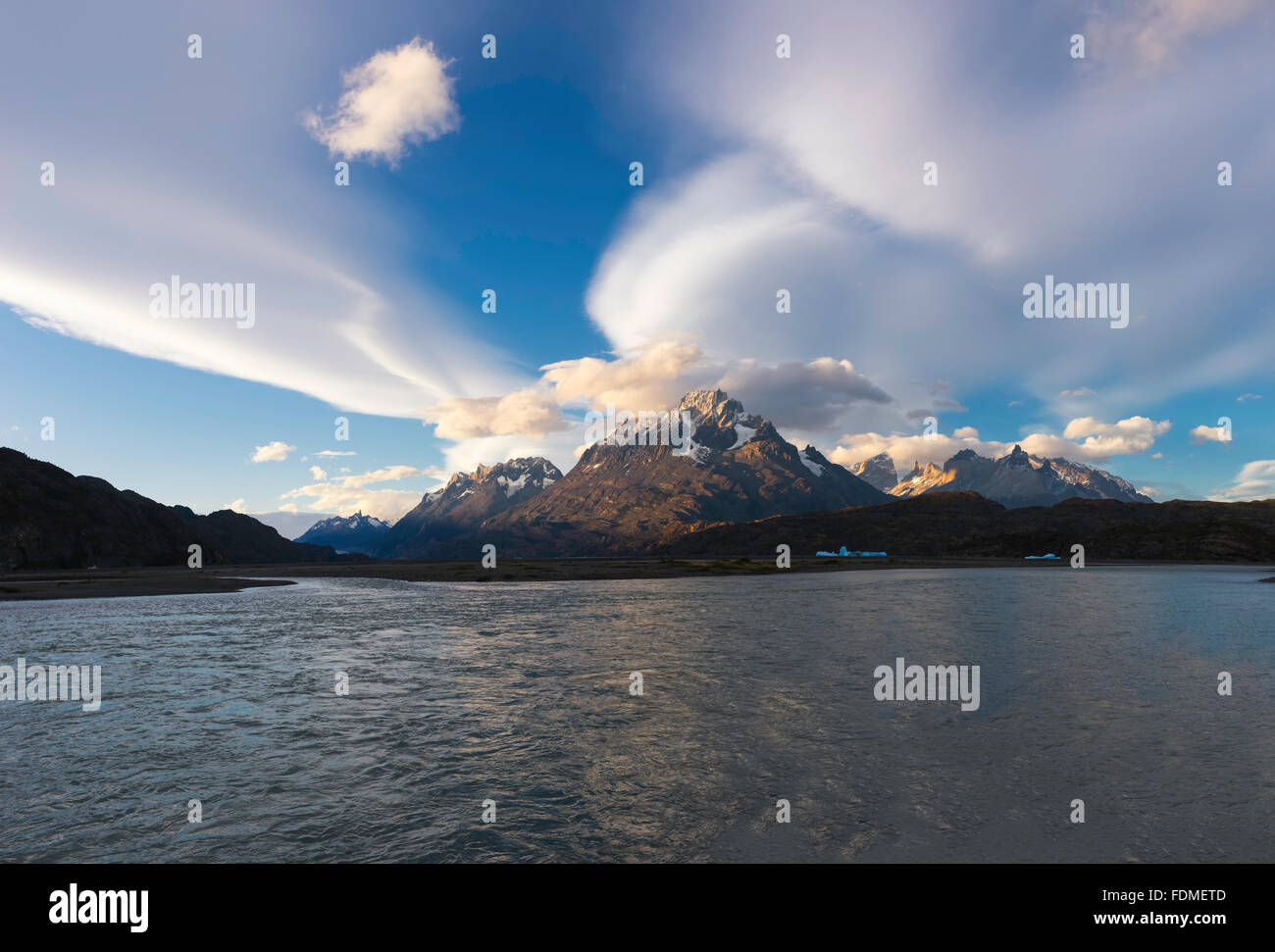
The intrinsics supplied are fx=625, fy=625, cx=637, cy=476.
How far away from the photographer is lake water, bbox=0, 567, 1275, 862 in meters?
13.0

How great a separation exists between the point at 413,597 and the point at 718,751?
78926 millimetres

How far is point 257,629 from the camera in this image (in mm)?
49938

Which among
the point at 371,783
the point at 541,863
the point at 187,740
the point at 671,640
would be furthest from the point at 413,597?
the point at 541,863

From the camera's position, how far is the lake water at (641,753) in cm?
1303

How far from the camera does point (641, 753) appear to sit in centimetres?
1892
